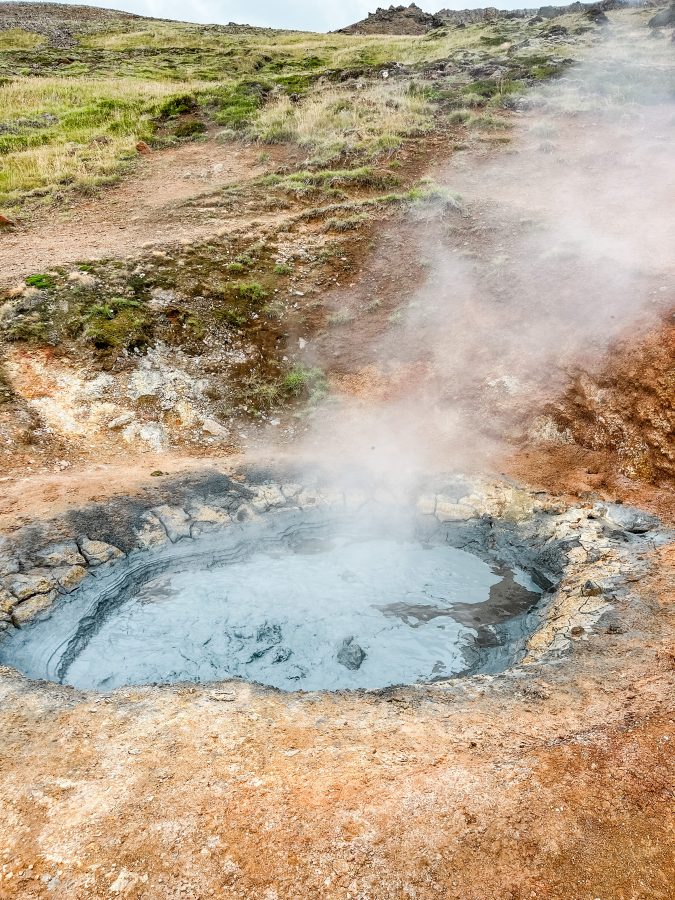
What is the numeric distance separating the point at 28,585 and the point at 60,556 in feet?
1.40

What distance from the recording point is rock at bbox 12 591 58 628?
4.99 m

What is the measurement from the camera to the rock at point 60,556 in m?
5.48

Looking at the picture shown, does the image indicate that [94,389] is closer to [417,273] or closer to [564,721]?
[417,273]

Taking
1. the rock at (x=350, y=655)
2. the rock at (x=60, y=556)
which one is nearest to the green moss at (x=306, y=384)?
the rock at (x=60, y=556)

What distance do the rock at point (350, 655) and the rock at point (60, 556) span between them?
2.80 meters

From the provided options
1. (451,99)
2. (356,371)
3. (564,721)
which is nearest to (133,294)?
(356,371)

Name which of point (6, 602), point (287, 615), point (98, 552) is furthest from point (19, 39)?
point (287, 615)

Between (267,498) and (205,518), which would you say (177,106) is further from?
(205,518)

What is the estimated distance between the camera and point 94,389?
7879 mm

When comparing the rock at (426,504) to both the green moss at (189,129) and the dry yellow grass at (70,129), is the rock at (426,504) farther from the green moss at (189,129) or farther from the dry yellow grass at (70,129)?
the green moss at (189,129)

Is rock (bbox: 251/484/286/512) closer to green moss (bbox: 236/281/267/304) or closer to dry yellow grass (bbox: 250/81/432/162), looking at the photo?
green moss (bbox: 236/281/267/304)

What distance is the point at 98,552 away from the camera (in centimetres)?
577

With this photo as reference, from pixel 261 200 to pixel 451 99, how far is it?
7.73 metres

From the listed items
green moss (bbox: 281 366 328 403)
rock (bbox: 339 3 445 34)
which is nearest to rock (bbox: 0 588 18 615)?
green moss (bbox: 281 366 328 403)
